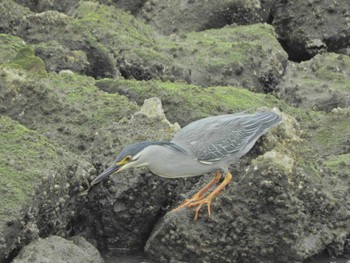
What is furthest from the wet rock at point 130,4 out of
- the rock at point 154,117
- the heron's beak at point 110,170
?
the heron's beak at point 110,170

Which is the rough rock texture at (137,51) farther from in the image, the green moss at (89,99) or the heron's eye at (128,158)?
the heron's eye at (128,158)

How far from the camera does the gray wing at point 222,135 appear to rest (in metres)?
10.3

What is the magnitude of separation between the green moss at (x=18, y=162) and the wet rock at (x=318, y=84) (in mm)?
6072

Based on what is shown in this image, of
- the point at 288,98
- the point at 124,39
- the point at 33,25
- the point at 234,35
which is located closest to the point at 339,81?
the point at 288,98

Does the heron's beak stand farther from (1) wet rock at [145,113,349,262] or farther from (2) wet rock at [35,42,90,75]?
(2) wet rock at [35,42,90,75]

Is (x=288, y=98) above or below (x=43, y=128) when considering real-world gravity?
below

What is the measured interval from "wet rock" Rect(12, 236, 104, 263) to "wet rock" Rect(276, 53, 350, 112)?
248 inches

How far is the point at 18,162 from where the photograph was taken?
10.3m

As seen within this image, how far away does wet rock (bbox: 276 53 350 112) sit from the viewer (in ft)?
51.6

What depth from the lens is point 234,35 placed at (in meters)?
17.9

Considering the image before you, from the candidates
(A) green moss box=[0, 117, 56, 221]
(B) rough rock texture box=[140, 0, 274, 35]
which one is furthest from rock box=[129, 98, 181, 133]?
(B) rough rock texture box=[140, 0, 274, 35]

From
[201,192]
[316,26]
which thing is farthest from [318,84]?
[201,192]

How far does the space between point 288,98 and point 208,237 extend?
6002 mm

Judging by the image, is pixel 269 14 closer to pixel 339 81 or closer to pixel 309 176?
pixel 339 81
